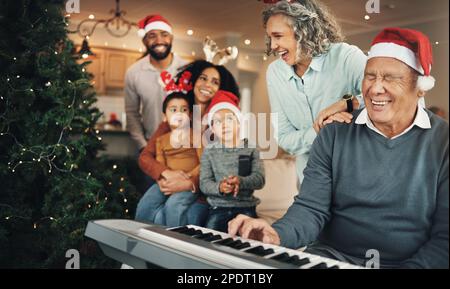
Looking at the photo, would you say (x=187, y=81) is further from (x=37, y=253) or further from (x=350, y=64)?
(x=37, y=253)

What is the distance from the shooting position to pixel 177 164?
9.73 ft

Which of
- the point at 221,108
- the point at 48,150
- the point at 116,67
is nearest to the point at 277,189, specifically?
the point at 221,108

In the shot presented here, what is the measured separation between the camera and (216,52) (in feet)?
9.12

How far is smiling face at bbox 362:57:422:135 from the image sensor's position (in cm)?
187

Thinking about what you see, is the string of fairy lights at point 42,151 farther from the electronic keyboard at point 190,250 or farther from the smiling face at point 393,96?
the smiling face at point 393,96

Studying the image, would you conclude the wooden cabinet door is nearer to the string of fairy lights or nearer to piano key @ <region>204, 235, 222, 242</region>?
Answer: the string of fairy lights

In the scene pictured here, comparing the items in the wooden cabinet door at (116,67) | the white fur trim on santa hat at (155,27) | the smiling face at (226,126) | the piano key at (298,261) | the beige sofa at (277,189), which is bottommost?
the piano key at (298,261)

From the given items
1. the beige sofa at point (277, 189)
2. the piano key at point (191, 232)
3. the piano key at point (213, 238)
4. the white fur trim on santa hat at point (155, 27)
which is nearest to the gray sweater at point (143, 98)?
the white fur trim on santa hat at point (155, 27)

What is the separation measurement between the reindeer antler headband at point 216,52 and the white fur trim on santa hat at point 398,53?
900 millimetres

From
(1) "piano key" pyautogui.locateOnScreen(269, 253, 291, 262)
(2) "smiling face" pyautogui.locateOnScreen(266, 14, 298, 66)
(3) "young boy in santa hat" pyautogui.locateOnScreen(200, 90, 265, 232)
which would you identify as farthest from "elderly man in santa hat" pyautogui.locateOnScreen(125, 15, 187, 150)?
(1) "piano key" pyautogui.locateOnScreen(269, 253, 291, 262)

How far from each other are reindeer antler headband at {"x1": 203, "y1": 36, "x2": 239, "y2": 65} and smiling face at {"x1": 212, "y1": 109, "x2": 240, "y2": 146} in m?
0.29

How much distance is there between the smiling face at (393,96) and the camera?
6.13 ft

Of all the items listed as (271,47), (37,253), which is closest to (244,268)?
(271,47)
